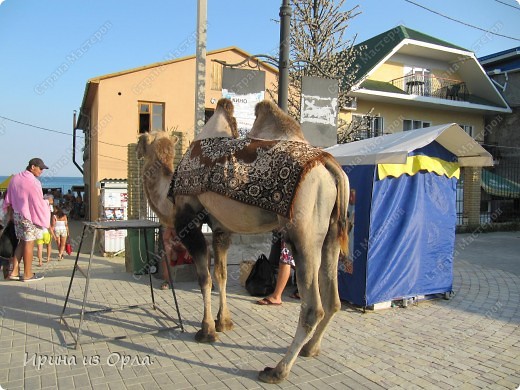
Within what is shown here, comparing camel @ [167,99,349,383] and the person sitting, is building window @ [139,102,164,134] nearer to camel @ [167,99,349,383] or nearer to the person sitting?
the person sitting

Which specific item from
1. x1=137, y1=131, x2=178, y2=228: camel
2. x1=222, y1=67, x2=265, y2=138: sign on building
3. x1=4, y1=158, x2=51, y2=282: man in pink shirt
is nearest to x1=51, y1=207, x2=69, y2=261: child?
x1=4, y1=158, x2=51, y2=282: man in pink shirt

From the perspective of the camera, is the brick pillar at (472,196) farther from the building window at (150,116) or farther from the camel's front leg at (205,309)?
the camel's front leg at (205,309)

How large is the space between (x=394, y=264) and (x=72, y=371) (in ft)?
14.6

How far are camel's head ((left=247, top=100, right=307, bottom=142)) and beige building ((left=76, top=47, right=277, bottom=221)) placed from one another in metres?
14.0

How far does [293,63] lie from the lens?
12000mm

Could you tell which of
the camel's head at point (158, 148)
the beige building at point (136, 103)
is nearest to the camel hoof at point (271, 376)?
the camel's head at point (158, 148)

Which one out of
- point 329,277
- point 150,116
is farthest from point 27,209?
point 150,116

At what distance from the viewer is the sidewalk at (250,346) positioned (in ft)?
12.8

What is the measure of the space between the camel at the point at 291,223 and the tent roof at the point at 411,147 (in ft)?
6.08

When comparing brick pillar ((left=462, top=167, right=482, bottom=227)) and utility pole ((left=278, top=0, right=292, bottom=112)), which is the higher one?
utility pole ((left=278, top=0, right=292, bottom=112))

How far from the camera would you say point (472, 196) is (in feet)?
57.7

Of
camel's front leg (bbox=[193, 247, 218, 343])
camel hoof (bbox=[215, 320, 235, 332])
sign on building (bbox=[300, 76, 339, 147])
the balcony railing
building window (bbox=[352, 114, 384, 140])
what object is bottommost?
camel hoof (bbox=[215, 320, 235, 332])

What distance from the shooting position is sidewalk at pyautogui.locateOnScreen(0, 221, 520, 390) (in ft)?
12.8

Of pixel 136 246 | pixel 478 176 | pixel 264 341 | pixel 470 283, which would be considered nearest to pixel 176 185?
pixel 264 341
